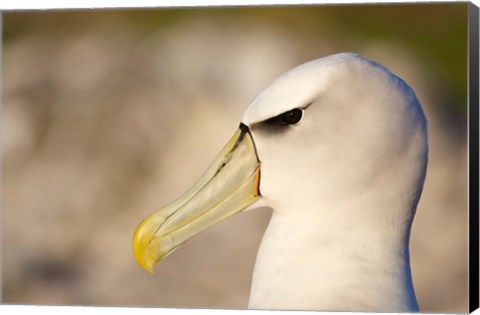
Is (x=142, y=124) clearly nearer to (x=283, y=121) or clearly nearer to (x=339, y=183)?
(x=283, y=121)

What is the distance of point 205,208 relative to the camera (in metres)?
5.11

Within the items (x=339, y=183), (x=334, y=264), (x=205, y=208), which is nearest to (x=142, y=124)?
(x=205, y=208)

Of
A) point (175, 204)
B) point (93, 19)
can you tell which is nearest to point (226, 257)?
point (175, 204)

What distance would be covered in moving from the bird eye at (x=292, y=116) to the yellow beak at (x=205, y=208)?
0.78ft

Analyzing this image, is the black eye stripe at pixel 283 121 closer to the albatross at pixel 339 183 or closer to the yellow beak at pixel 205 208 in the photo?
the albatross at pixel 339 183

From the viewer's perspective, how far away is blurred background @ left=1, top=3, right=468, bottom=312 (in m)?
5.90

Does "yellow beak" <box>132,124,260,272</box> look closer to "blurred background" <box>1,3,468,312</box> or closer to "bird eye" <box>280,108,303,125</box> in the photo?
"bird eye" <box>280,108,303,125</box>

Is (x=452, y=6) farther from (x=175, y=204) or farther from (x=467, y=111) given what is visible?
(x=175, y=204)

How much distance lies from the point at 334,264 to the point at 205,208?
0.68 meters

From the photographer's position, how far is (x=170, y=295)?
6.23 metres

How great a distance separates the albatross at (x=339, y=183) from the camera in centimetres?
478

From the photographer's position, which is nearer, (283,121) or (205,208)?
(283,121)

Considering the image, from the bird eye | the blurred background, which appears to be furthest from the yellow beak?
the blurred background

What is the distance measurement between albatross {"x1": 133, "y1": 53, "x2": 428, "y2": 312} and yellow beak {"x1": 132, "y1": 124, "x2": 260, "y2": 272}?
0.27 ft
